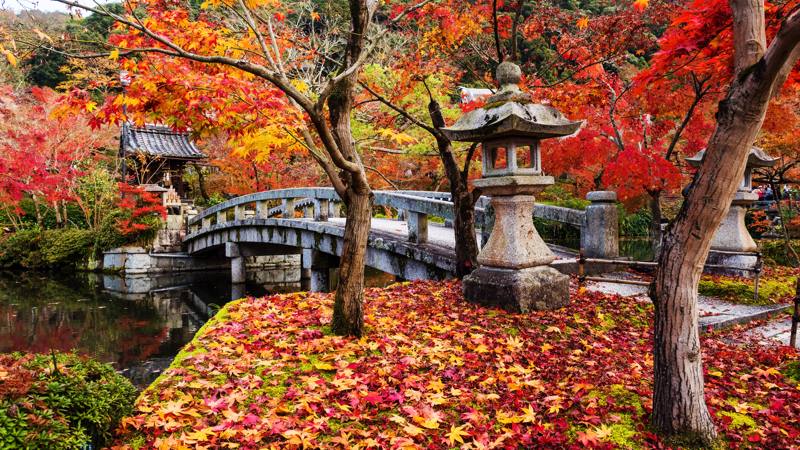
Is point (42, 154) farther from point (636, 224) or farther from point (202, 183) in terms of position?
point (636, 224)

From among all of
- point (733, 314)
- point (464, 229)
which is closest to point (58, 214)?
point (464, 229)

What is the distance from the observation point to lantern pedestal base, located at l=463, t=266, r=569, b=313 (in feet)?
19.2

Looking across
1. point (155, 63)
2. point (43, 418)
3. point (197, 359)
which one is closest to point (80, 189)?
point (155, 63)

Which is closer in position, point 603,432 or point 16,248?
point 603,432

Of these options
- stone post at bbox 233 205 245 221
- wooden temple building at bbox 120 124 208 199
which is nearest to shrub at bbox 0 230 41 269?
wooden temple building at bbox 120 124 208 199

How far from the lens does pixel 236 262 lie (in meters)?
19.7

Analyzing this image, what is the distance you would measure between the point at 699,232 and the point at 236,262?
18.6m

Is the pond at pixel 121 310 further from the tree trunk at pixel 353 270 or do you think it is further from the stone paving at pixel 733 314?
the stone paving at pixel 733 314

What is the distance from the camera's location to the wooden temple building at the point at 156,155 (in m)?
21.5

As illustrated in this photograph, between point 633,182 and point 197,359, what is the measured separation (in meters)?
9.38

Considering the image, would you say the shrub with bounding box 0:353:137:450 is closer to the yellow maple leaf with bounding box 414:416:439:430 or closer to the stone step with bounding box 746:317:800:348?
the yellow maple leaf with bounding box 414:416:439:430

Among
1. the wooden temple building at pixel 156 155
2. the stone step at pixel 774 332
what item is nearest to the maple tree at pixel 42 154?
the wooden temple building at pixel 156 155

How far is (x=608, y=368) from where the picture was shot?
443cm

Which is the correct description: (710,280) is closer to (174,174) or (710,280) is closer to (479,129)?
(479,129)
